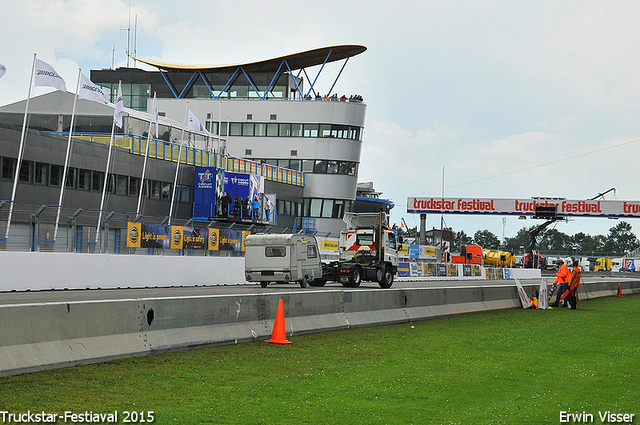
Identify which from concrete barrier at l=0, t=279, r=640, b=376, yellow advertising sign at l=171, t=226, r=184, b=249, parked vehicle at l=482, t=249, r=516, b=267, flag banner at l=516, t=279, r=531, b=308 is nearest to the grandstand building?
yellow advertising sign at l=171, t=226, r=184, b=249

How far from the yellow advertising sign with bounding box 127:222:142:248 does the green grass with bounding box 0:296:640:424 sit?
75.4 ft

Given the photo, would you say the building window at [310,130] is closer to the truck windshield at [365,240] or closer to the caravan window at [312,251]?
the truck windshield at [365,240]

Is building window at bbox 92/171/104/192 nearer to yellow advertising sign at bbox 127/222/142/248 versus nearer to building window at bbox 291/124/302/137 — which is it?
yellow advertising sign at bbox 127/222/142/248

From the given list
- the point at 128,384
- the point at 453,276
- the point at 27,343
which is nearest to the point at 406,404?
the point at 128,384

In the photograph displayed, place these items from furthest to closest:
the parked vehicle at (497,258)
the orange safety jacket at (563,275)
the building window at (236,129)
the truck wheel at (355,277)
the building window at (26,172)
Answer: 1. the parked vehicle at (497,258)
2. the building window at (236,129)
3. the building window at (26,172)
4. the truck wheel at (355,277)
5. the orange safety jacket at (563,275)

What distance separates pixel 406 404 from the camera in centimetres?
763

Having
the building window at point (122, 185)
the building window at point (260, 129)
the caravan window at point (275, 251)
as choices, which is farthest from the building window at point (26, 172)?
the building window at point (260, 129)

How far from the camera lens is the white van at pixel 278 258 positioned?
3039cm

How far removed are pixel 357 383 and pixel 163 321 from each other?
129 inches

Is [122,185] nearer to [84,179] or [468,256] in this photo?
[84,179]

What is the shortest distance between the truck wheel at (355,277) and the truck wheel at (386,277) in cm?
123

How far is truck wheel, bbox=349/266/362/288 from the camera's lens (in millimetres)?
33844

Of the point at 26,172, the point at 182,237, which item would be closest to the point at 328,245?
the point at 182,237

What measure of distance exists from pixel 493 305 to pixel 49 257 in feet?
48.2
